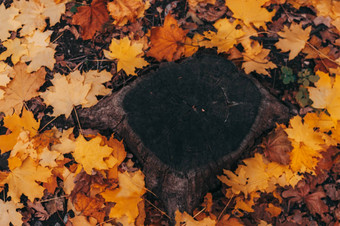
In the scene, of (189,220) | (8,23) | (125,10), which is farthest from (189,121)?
(8,23)

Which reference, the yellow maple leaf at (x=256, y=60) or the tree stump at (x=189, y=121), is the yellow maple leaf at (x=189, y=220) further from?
the yellow maple leaf at (x=256, y=60)

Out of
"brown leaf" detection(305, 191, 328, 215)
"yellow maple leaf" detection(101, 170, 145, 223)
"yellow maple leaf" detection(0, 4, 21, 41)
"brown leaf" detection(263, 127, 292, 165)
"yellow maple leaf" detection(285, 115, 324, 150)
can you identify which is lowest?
"brown leaf" detection(305, 191, 328, 215)

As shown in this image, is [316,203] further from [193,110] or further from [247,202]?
[193,110]

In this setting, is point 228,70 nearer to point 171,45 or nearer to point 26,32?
point 171,45

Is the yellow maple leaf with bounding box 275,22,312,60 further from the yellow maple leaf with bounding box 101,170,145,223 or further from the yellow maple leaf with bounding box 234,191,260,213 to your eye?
the yellow maple leaf with bounding box 101,170,145,223

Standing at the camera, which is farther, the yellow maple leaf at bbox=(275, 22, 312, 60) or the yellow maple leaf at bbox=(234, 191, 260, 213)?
the yellow maple leaf at bbox=(275, 22, 312, 60)

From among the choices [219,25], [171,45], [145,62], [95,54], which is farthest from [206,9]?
[95,54]

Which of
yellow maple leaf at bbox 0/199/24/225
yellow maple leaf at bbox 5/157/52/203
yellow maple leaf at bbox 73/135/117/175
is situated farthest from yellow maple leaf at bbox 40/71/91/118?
yellow maple leaf at bbox 0/199/24/225
